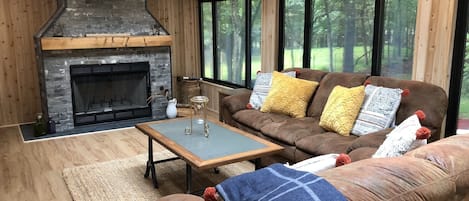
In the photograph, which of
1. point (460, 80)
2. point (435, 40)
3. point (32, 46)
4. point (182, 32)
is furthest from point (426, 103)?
point (32, 46)

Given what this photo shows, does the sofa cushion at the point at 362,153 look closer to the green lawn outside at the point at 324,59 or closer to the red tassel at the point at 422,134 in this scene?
the red tassel at the point at 422,134

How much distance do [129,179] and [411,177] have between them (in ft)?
9.17

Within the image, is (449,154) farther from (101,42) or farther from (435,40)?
(101,42)

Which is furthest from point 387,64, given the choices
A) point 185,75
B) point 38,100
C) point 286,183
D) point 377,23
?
point 38,100

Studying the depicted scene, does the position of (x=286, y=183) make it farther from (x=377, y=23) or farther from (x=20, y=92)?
(x=20, y=92)

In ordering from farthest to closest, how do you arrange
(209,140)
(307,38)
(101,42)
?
(101,42), (307,38), (209,140)

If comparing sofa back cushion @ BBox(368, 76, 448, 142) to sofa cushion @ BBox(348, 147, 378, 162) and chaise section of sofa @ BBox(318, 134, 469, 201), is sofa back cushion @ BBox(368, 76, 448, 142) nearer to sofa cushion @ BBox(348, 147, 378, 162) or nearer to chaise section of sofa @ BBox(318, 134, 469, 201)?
sofa cushion @ BBox(348, 147, 378, 162)

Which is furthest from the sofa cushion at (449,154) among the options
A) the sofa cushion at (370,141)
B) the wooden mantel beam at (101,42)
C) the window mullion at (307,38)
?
the wooden mantel beam at (101,42)

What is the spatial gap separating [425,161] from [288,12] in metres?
3.66

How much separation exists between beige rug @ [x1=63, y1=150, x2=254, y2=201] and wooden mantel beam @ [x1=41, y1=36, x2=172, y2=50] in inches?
76.7

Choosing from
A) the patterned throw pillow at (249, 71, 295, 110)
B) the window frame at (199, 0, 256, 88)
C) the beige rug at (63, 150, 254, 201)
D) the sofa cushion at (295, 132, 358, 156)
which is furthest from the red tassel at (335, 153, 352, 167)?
the window frame at (199, 0, 256, 88)

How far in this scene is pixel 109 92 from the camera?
5707 millimetres

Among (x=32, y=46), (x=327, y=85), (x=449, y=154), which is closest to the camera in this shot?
(x=449, y=154)

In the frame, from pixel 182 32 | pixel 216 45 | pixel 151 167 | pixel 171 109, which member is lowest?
pixel 151 167
